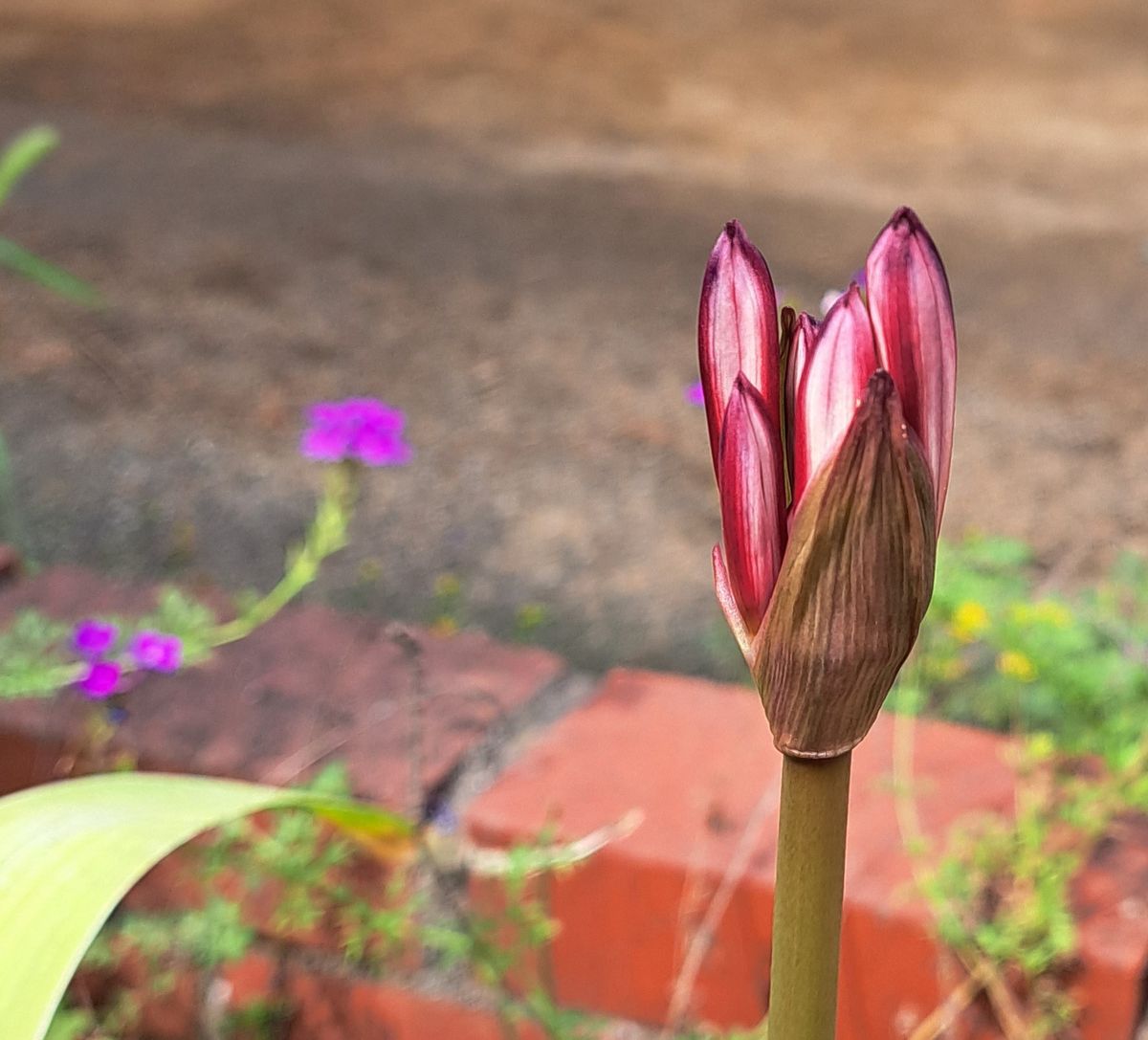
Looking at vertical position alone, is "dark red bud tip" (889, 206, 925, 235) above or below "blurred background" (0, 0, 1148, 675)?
above

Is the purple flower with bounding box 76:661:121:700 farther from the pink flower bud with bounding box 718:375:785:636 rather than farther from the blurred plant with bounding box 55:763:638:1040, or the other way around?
the pink flower bud with bounding box 718:375:785:636

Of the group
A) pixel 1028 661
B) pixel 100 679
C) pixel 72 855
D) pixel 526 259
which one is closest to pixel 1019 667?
pixel 1028 661

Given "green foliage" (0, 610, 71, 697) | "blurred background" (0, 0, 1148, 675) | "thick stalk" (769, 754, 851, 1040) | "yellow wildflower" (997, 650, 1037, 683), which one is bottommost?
"blurred background" (0, 0, 1148, 675)

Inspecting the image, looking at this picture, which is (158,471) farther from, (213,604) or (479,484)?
(213,604)

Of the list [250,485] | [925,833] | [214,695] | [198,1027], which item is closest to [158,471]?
[250,485]

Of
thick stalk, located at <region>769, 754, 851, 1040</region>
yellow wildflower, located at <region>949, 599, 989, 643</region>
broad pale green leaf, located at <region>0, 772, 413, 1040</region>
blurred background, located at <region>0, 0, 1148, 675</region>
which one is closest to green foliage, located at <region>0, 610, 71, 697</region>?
blurred background, located at <region>0, 0, 1148, 675</region>

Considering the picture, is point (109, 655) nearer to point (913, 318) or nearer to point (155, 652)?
point (155, 652)

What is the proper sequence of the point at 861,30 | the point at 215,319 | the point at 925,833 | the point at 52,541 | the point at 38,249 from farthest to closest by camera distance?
the point at 861,30
the point at 38,249
the point at 215,319
the point at 52,541
the point at 925,833
